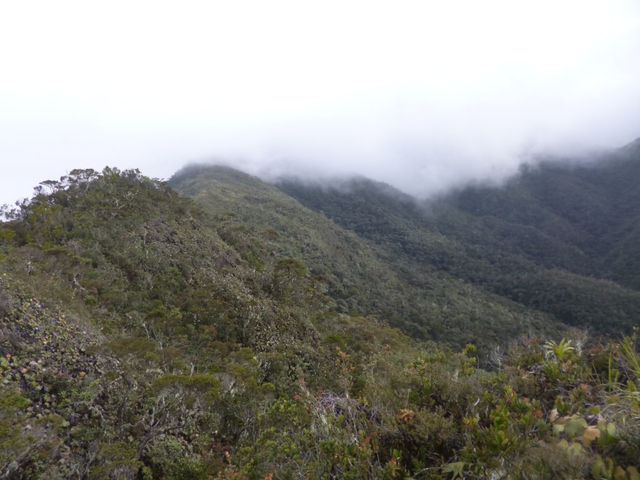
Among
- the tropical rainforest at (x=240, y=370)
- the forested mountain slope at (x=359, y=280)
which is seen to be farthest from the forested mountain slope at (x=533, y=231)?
the tropical rainforest at (x=240, y=370)

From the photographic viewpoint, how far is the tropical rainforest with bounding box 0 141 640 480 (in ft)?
9.20

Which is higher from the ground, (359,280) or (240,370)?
(240,370)

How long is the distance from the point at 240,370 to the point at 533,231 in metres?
151

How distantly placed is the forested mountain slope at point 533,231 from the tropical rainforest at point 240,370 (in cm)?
2880

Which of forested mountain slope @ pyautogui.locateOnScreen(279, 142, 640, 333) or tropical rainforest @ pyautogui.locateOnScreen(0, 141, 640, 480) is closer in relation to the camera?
tropical rainforest @ pyautogui.locateOnScreen(0, 141, 640, 480)

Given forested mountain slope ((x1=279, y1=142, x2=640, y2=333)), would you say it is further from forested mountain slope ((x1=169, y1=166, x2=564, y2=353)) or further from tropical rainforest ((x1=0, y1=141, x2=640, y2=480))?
tropical rainforest ((x1=0, y1=141, x2=640, y2=480))

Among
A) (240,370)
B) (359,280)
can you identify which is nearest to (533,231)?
(359,280)

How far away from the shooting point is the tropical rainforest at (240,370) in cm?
280

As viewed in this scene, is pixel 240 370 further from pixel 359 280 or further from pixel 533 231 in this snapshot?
pixel 533 231

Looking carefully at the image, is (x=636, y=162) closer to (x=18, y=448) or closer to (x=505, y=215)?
(x=505, y=215)

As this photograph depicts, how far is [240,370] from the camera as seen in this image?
10.1 metres

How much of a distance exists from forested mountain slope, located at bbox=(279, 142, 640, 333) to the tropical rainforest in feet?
94.5

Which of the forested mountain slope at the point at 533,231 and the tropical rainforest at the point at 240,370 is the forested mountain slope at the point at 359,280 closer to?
the tropical rainforest at the point at 240,370

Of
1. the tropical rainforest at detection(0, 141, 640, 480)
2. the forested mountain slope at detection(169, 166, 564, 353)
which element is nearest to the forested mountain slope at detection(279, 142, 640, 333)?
the forested mountain slope at detection(169, 166, 564, 353)
